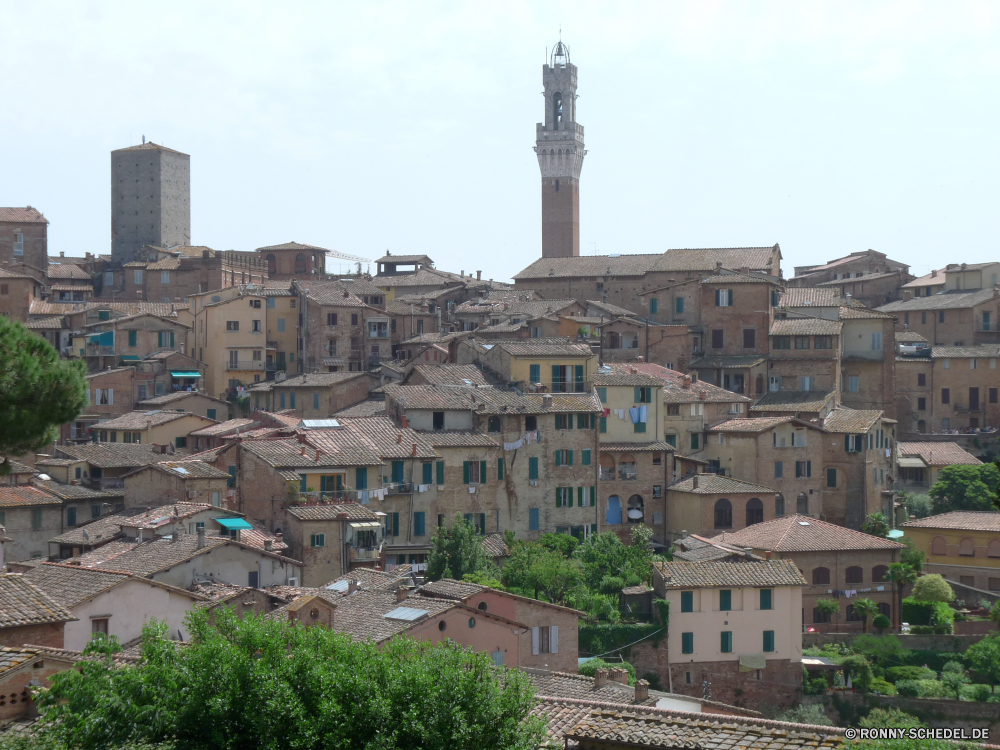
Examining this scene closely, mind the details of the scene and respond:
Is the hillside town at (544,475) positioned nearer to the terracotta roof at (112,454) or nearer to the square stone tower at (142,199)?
the terracotta roof at (112,454)

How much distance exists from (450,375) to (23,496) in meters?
14.8

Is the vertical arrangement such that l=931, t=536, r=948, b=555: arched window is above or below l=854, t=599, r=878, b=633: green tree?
above

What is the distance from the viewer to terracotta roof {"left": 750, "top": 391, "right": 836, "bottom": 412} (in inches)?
2167

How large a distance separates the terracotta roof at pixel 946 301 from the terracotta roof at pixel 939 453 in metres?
9.51

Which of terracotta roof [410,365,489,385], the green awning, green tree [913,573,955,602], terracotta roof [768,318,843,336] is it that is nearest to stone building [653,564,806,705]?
green tree [913,573,955,602]

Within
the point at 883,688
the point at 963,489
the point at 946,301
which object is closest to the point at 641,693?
the point at 883,688

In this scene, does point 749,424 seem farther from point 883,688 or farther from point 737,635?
point 883,688

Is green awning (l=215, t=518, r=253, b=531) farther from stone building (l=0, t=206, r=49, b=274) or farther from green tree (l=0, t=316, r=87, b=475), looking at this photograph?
stone building (l=0, t=206, r=49, b=274)

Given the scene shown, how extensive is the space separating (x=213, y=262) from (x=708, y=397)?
31.5 metres

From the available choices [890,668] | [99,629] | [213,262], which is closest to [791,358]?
[890,668]

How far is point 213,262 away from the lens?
74.7 metres

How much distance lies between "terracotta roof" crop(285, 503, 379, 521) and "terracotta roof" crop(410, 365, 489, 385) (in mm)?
8698

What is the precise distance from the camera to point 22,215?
252 feet

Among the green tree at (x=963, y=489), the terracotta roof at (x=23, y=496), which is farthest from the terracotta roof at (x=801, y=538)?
the terracotta roof at (x=23, y=496)
